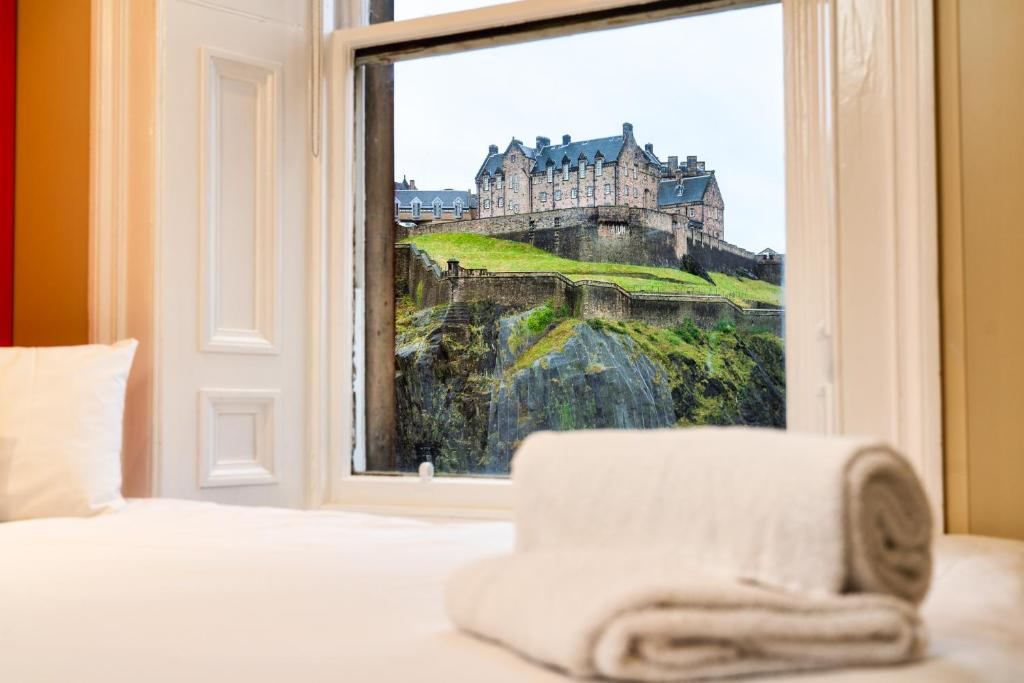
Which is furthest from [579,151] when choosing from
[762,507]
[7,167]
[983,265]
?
[762,507]

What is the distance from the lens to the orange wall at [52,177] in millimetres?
2582

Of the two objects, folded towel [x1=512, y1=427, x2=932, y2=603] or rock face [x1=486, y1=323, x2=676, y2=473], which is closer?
folded towel [x1=512, y1=427, x2=932, y2=603]

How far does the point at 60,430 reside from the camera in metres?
2.02

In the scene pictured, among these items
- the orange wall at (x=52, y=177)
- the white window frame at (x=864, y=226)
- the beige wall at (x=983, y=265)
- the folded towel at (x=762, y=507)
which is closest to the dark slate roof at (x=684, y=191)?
the white window frame at (x=864, y=226)

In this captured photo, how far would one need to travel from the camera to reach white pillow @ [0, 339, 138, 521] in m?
1.95

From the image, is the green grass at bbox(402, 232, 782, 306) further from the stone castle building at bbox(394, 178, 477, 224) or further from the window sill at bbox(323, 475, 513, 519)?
the window sill at bbox(323, 475, 513, 519)

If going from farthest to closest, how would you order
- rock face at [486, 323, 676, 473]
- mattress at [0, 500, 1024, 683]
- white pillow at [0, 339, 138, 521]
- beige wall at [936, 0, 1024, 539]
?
rock face at [486, 323, 676, 473]
white pillow at [0, 339, 138, 521]
beige wall at [936, 0, 1024, 539]
mattress at [0, 500, 1024, 683]

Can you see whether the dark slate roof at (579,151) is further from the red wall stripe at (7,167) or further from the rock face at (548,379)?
the red wall stripe at (7,167)

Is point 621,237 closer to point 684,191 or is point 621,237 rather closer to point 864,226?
point 684,191

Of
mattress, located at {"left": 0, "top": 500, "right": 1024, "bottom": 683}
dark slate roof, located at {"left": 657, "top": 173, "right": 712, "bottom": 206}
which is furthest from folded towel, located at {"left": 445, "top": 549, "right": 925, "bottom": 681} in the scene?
dark slate roof, located at {"left": 657, "top": 173, "right": 712, "bottom": 206}

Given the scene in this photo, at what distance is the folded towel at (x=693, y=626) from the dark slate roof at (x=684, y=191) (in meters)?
1.70

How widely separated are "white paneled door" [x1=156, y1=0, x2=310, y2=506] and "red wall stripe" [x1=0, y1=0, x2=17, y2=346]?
474mm

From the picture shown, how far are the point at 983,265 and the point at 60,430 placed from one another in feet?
5.41

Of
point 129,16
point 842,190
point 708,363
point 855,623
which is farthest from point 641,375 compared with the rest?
point 855,623
